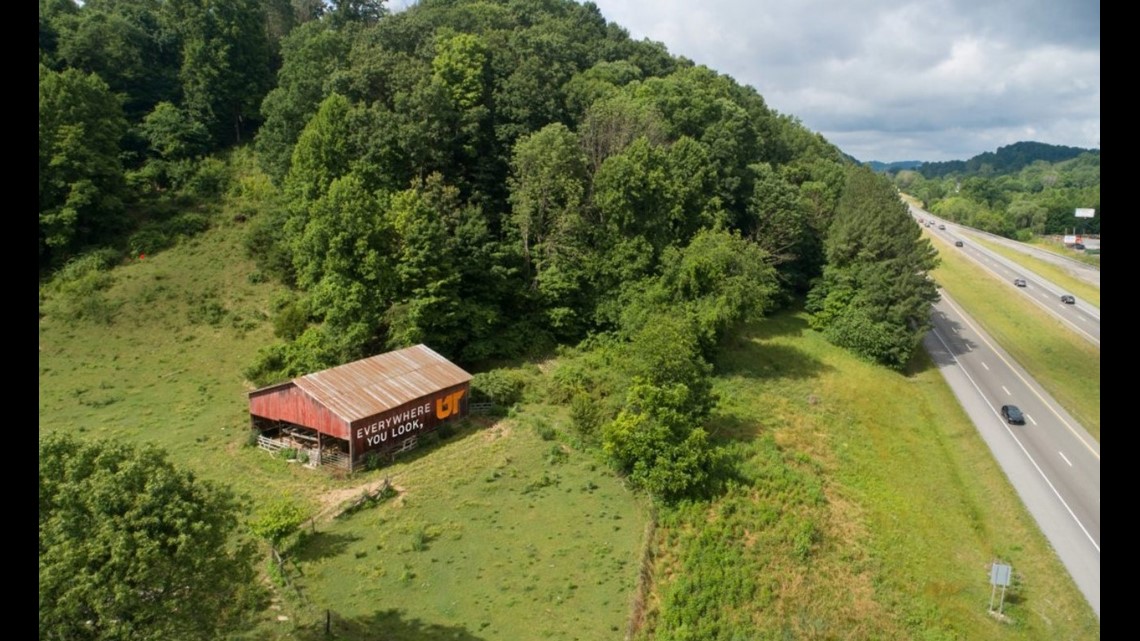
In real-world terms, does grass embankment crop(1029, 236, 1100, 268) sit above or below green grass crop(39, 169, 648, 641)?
above

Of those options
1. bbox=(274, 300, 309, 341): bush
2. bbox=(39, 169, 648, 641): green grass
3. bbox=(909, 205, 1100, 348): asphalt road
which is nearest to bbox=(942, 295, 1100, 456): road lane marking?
bbox=(909, 205, 1100, 348): asphalt road

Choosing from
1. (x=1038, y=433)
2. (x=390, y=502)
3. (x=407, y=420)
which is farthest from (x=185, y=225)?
(x=1038, y=433)

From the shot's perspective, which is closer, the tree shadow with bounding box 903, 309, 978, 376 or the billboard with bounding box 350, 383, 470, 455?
the billboard with bounding box 350, 383, 470, 455

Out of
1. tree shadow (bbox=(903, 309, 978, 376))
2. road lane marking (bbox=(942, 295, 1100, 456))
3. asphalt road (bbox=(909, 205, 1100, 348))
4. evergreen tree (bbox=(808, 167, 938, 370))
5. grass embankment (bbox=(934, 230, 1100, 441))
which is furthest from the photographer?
asphalt road (bbox=(909, 205, 1100, 348))

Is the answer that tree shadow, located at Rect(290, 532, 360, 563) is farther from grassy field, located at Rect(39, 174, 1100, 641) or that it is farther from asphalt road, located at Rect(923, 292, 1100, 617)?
asphalt road, located at Rect(923, 292, 1100, 617)

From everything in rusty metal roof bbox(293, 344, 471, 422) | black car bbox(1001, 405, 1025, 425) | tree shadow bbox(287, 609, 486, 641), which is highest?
rusty metal roof bbox(293, 344, 471, 422)

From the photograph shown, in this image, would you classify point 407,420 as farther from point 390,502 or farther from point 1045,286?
point 1045,286

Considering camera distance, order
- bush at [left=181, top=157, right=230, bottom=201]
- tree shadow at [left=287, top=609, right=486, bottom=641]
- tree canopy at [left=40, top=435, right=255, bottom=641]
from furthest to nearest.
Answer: bush at [left=181, top=157, right=230, bottom=201] < tree shadow at [left=287, top=609, right=486, bottom=641] < tree canopy at [left=40, top=435, right=255, bottom=641]
